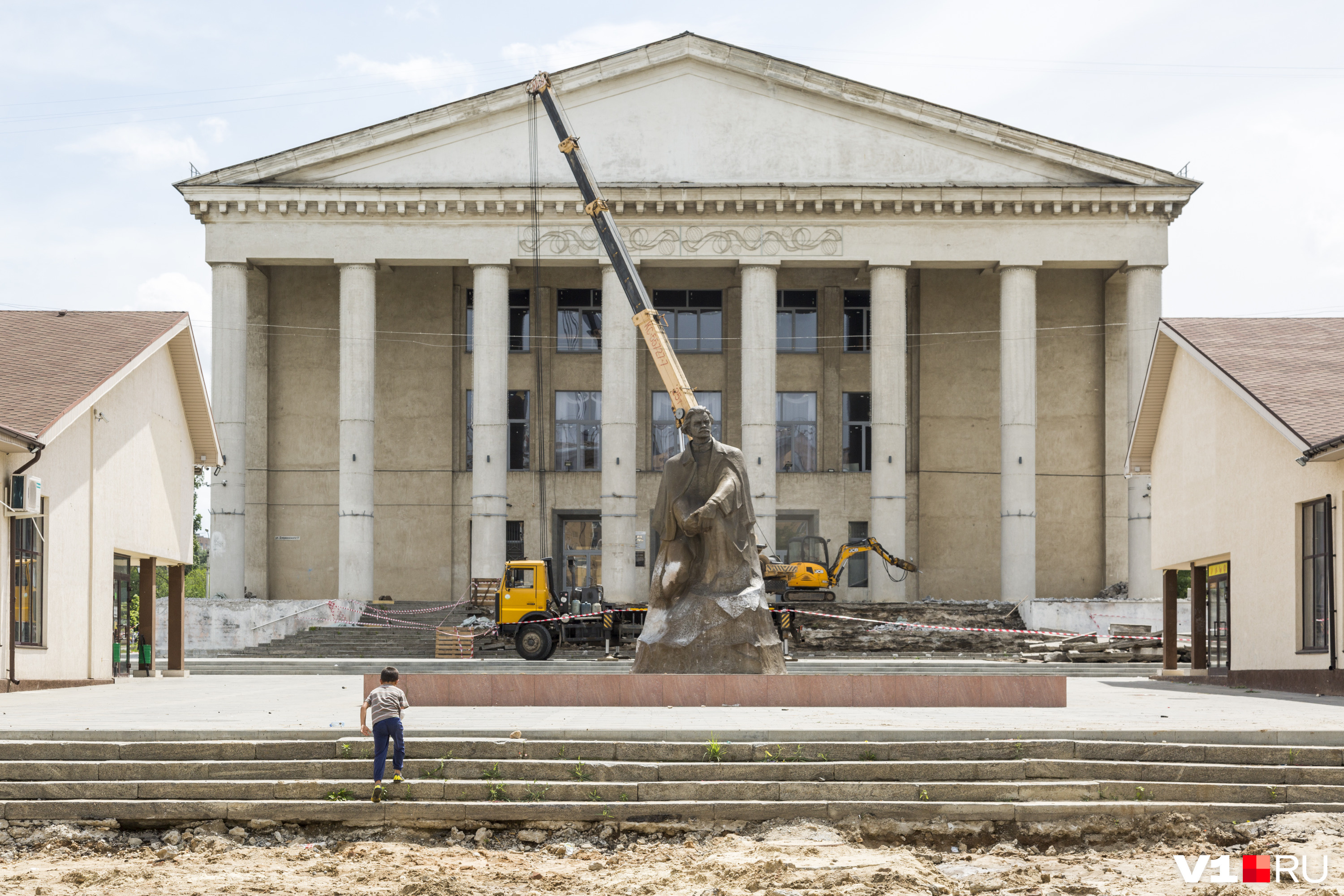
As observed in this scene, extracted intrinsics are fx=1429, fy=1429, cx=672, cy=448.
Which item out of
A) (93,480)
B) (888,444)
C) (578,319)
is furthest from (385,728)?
(578,319)

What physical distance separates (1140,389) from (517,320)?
22.0 metres

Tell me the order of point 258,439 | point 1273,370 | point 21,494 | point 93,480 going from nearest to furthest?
point 21,494
point 1273,370
point 93,480
point 258,439

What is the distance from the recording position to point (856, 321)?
52.5 metres

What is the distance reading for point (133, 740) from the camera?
12086 millimetres

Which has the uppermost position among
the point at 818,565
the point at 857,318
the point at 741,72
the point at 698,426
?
the point at 741,72

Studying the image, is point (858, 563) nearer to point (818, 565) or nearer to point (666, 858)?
point (818, 565)

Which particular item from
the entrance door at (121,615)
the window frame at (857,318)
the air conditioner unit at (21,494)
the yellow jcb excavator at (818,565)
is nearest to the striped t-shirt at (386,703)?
the air conditioner unit at (21,494)

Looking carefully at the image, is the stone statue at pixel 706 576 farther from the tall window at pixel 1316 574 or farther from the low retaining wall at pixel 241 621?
the low retaining wall at pixel 241 621

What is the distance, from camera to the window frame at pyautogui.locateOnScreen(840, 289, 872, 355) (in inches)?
2053

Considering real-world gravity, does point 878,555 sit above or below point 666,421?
below

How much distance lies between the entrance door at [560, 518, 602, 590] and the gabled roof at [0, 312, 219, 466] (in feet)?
77.4

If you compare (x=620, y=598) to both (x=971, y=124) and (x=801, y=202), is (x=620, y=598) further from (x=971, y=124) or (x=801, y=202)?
(x=971, y=124)

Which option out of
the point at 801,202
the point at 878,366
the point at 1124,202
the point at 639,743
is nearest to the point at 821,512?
the point at 878,366

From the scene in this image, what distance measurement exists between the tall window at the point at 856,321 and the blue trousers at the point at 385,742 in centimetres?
4227
